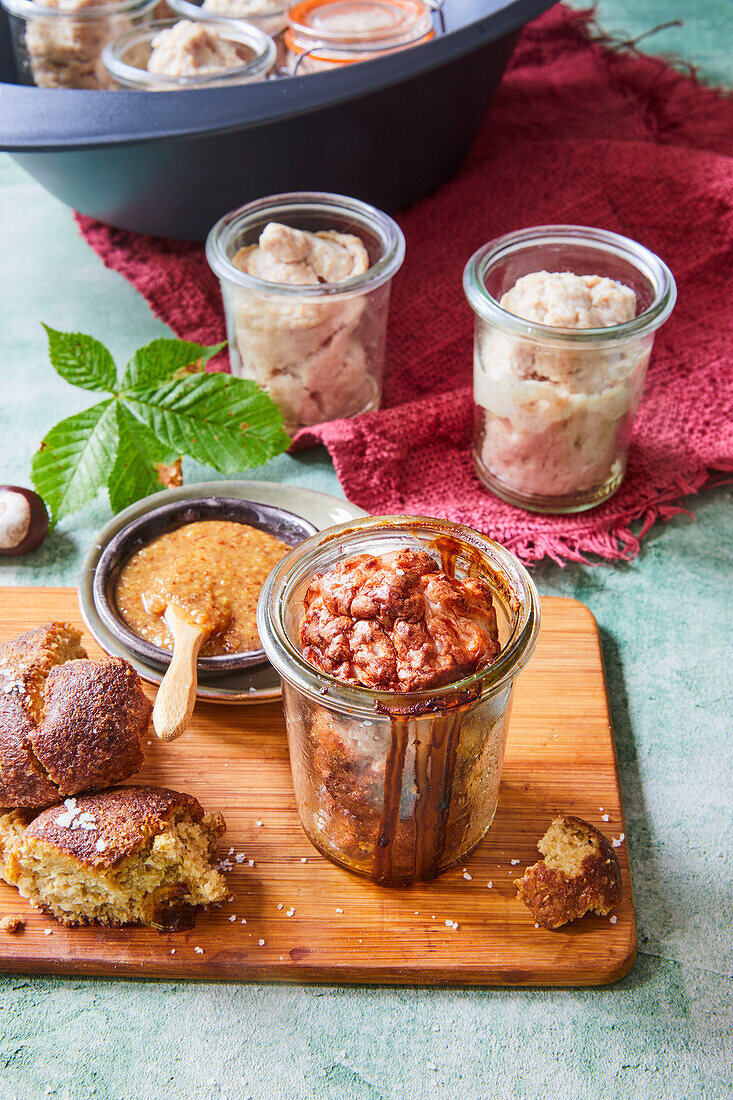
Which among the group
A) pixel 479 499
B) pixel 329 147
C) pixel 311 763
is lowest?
pixel 479 499

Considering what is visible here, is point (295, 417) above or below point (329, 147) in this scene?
below

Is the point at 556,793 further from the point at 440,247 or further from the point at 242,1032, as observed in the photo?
the point at 440,247

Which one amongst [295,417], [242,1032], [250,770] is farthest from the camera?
[295,417]

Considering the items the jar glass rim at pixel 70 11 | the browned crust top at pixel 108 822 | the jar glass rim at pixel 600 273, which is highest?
the jar glass rim at pixel 70 11

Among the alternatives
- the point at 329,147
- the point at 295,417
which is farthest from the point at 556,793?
the point at 329,147

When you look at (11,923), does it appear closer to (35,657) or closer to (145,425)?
(35,657)

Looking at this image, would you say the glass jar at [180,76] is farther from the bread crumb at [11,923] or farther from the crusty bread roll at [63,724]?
the bread crumb at [11,923]

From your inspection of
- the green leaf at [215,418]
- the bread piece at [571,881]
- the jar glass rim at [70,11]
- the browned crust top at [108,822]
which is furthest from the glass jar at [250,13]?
the bread piece at [571,881]
